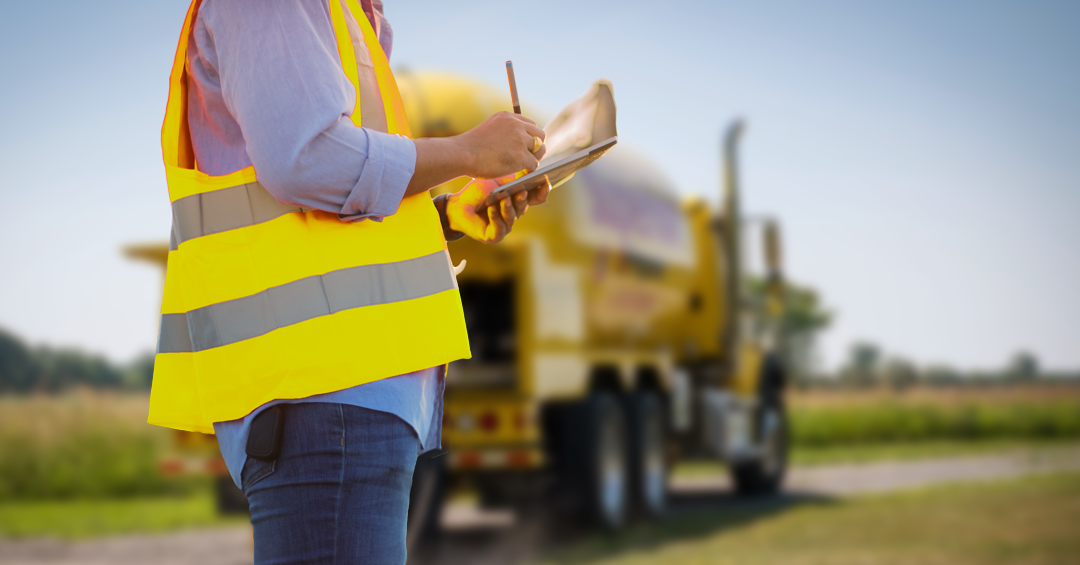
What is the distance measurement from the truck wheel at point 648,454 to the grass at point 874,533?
0.26m

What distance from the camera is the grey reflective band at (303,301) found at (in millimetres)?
1469

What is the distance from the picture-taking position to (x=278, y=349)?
1460mm

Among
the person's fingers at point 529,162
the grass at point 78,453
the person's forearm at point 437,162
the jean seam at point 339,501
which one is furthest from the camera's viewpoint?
the grass at point 78,453

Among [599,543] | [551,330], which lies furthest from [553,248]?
[599,543]

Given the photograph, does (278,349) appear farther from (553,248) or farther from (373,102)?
(553,248)

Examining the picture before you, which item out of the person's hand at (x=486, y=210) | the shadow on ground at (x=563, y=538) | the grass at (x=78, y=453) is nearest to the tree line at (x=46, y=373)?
the grass at (x=78, y=453)

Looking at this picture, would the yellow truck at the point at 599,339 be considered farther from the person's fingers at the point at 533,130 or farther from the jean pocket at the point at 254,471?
the jean pocket at the point at 254,471

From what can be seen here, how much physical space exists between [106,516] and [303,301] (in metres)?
10.5

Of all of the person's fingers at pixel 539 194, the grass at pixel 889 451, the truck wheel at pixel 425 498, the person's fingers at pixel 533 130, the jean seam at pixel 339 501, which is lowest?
the grass at pixel 889 451

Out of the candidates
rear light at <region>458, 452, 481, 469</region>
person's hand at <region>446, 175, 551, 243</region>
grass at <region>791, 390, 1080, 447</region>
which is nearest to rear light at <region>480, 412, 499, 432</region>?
rear light at <region>458, 452, 481, 469</region>

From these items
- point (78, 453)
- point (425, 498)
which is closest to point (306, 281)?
point (425, 498)

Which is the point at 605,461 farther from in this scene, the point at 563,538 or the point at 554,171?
the point at 554,171

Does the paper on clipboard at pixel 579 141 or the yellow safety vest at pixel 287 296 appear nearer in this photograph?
the yellow safety vest at pixel 287 296

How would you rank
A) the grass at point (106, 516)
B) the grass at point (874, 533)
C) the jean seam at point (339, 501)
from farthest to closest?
1. the grass at point (106, 516)
2. the grass at point (874, 533)
3. the jean seam at point (339, 501)
